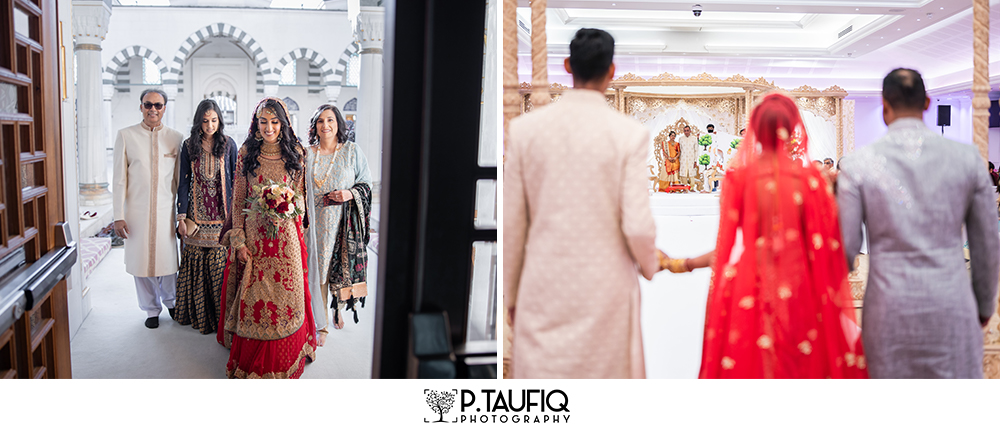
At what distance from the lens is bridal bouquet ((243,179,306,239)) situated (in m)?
2.66

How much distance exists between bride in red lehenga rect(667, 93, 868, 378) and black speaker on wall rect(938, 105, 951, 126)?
41 centimetres

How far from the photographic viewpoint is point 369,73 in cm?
635

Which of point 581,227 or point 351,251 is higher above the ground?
point 581,227

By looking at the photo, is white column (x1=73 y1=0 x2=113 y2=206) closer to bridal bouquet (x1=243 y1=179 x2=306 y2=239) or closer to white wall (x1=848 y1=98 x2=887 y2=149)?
bridal bouquet (x1=243 y1=179 x2=306 y2=239)

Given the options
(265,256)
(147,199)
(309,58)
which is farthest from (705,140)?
(309,58)

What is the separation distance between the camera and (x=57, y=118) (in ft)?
7.10

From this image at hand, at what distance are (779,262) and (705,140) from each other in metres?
0.48

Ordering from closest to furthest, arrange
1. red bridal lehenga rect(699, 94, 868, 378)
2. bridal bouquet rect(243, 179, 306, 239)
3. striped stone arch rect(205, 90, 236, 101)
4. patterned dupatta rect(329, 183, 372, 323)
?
1. red bridal lehenga rect(699, 94, 868, 378)
2. bridal bouquet rect(243, 179, 306, 239)
3. patterned dupatta rect(329, 183, 372, 323)
4. striped stone arch rect(205, 90, 236, 101)

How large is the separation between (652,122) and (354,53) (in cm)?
985

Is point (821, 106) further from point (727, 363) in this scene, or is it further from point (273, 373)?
point (273, 373)

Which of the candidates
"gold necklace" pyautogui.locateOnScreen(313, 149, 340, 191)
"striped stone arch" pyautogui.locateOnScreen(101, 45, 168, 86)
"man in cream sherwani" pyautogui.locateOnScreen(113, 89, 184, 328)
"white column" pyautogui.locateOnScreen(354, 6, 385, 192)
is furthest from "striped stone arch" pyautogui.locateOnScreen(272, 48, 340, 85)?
"gold necklace" pyautogui.locateOnScreen(313, 149, 340, 191)

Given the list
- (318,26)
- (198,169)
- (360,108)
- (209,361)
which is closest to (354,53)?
(318,26)
